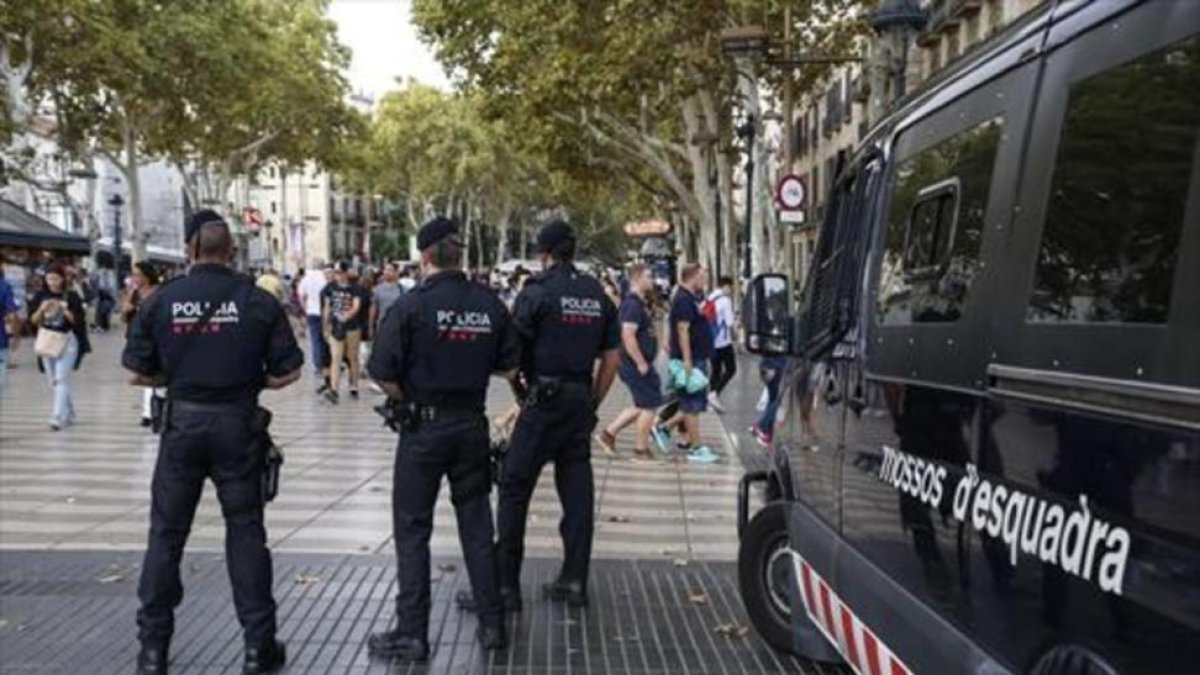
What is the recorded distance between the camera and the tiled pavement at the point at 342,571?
546 centimetres

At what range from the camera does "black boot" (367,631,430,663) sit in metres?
5.32

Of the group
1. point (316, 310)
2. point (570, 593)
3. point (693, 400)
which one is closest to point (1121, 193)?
point (570, 593)

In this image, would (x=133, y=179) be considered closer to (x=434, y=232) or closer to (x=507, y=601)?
(x=507, y=601)

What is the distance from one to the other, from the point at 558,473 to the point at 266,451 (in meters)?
1.53

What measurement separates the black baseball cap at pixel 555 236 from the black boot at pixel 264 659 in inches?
86.8

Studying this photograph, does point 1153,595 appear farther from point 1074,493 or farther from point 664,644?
point 664,644

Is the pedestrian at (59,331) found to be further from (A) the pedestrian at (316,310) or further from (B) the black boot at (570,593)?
(B) the black boot at (570,593)

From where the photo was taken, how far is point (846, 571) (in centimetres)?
388

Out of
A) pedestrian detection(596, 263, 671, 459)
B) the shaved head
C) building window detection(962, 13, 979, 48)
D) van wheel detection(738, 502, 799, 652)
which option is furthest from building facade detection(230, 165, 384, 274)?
van wheel detection(738, 502, 799, 652)

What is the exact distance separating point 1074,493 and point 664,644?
11.6ft

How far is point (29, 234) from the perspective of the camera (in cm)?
2941

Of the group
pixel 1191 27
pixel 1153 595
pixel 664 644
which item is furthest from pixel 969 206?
pixel 664 644

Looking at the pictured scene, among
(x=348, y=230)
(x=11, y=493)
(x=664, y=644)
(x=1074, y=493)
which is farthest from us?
(x=348, y=230)

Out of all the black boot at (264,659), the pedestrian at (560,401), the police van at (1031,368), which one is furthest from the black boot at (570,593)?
the police van at (1031,368)
